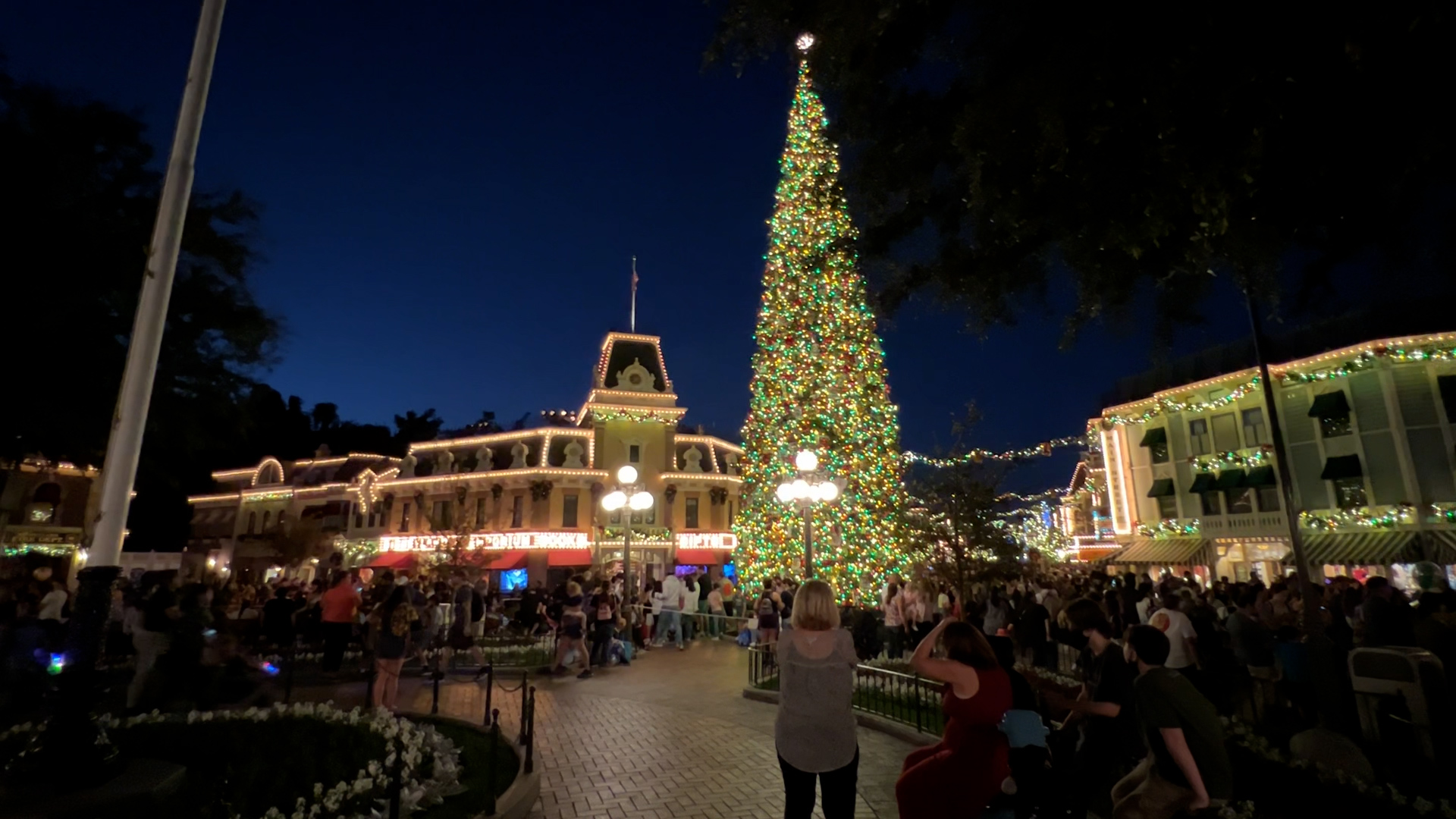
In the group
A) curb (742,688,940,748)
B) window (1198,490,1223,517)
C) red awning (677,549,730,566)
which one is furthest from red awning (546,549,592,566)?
curb (742,688,940,748)

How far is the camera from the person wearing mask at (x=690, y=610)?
2116 cm

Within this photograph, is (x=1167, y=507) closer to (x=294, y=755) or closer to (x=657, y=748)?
(x=657, y=748)

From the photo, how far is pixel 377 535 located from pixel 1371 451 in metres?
48.1

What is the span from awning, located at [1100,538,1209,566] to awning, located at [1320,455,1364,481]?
220 inches

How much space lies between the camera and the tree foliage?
4.01 meters

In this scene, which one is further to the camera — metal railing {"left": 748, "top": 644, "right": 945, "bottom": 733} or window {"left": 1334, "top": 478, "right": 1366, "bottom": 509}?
window {"left": 1334, "top": 478, "right": 1366, "bottom": 509}

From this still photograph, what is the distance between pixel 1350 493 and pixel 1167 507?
726 centimetres

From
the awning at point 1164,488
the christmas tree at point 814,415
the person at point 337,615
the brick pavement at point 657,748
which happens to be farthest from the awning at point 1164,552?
the person at point 337,615

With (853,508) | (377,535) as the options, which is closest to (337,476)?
(377,535)

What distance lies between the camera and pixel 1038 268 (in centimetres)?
577

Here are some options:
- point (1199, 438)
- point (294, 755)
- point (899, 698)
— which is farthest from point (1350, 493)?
point (294, 755)

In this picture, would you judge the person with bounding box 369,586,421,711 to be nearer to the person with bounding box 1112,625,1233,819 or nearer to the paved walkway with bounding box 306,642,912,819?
the paved walkway with bounding box 306,642,912,819

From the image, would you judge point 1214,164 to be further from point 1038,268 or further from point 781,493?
point 781,493

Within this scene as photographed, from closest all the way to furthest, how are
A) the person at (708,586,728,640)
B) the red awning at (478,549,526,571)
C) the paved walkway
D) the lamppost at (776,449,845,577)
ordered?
the paved walkway
the lamppost at (776,449,845,577)
the person at (708,586,728,640)
the red awning at (478,549,526,571)
